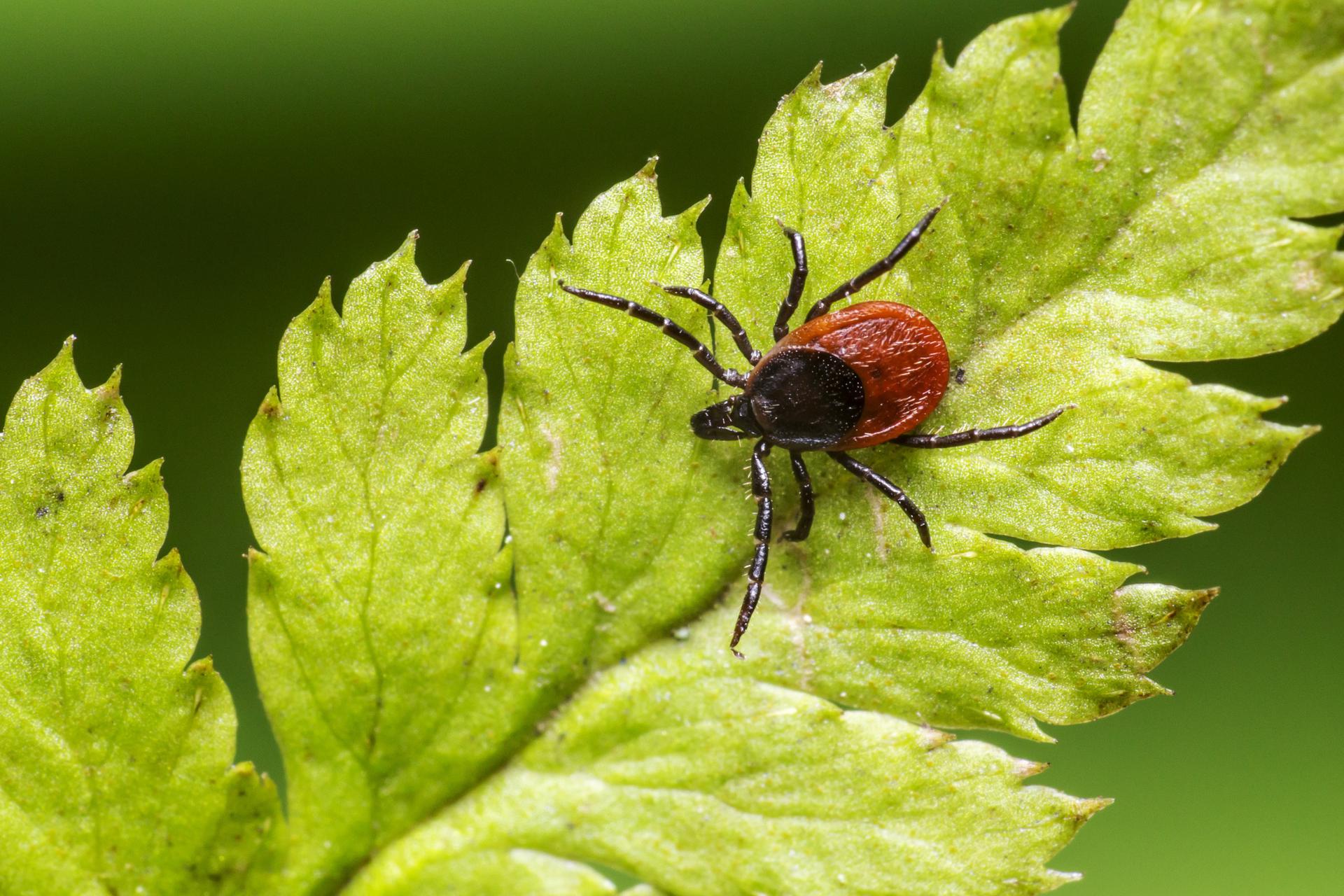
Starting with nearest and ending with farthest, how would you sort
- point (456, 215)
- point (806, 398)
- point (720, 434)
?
point (720, 434) → point (806, 398) → point (456, 215)

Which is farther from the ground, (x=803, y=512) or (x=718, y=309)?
(x=718, y=309)

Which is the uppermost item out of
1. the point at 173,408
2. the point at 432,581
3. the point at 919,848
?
the point at 173,408

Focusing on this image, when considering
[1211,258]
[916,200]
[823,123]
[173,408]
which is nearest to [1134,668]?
[1211,258]

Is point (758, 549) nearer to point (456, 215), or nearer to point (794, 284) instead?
point (794, 284)

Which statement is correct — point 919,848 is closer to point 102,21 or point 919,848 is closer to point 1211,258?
point 1211,258

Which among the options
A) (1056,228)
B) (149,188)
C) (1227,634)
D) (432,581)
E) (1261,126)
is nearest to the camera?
(1261,126)

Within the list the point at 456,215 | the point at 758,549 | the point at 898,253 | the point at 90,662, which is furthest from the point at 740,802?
the point at 456,215
